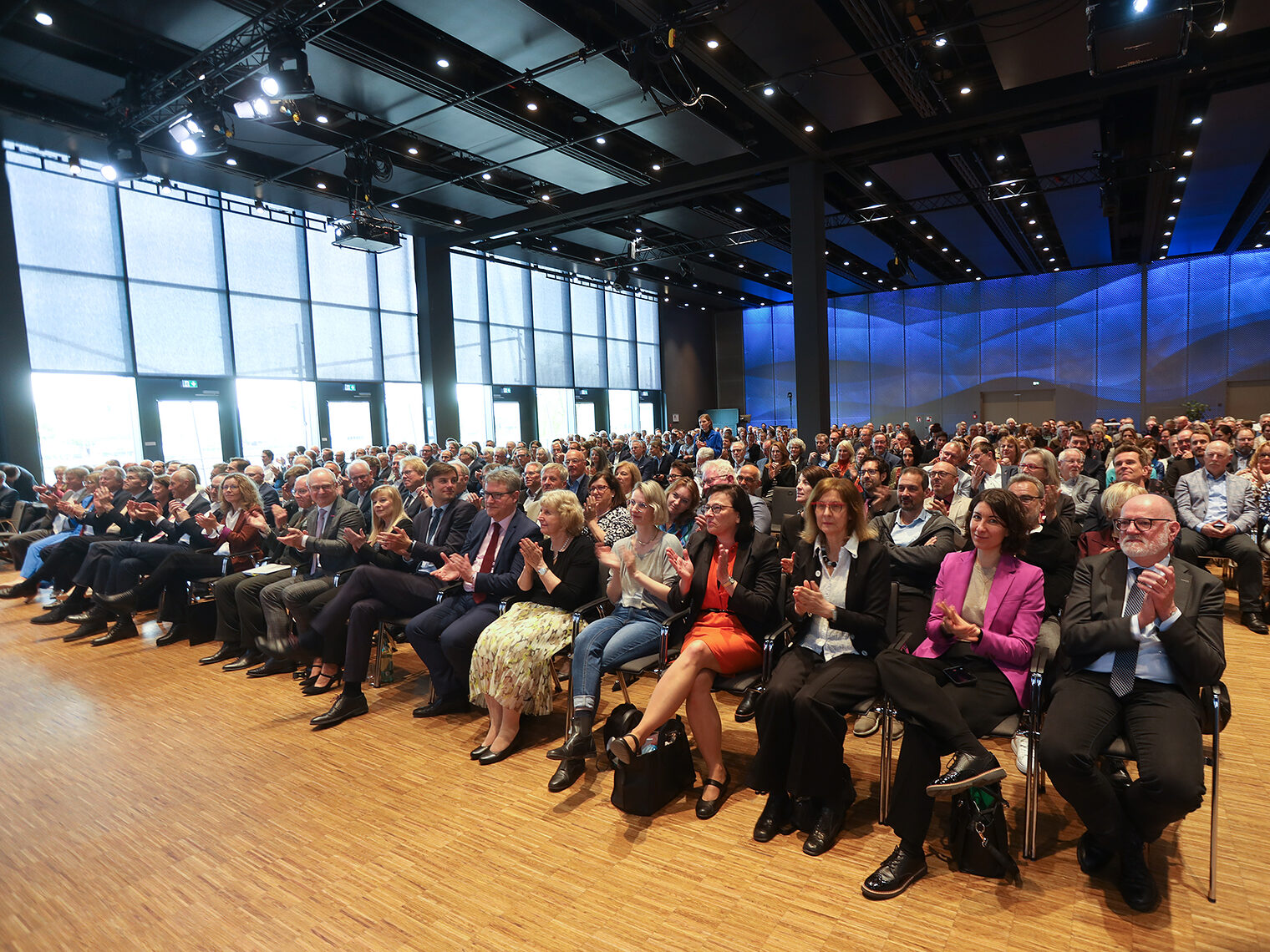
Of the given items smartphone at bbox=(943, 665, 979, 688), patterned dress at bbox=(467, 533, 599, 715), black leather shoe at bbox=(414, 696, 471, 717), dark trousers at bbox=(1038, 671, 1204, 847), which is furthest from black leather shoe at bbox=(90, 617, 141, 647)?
dark trousers at bbox=(1038, 671, 1204, 847)

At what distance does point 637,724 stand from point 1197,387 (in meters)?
22.0

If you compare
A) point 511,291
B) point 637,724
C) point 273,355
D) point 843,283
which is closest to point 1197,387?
point 843,283

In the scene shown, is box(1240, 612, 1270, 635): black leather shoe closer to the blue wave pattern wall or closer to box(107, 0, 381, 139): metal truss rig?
box(107, 0, 381, 139): metal truss rig

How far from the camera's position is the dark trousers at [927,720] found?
244 centimetres

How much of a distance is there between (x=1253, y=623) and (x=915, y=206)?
1125 centimetres

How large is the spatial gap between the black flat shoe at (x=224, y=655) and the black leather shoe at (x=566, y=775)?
144 inches

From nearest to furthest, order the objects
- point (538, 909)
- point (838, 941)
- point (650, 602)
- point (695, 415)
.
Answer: point (838, 941) < point (538, 909) < point (650, 602) < point (695, 415)

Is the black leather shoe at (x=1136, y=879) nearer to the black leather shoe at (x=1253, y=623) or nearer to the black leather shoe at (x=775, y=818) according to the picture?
the black leather shoe at (x=775, y=818)

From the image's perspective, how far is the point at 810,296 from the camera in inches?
430

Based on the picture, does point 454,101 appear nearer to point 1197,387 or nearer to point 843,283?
point 843,283

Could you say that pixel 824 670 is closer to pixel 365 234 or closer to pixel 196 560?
pixel 196 560

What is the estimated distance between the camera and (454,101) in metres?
8.70

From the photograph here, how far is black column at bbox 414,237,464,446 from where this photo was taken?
48.2 feet

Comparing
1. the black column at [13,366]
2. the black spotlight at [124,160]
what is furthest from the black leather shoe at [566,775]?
the black column at [13,366]
